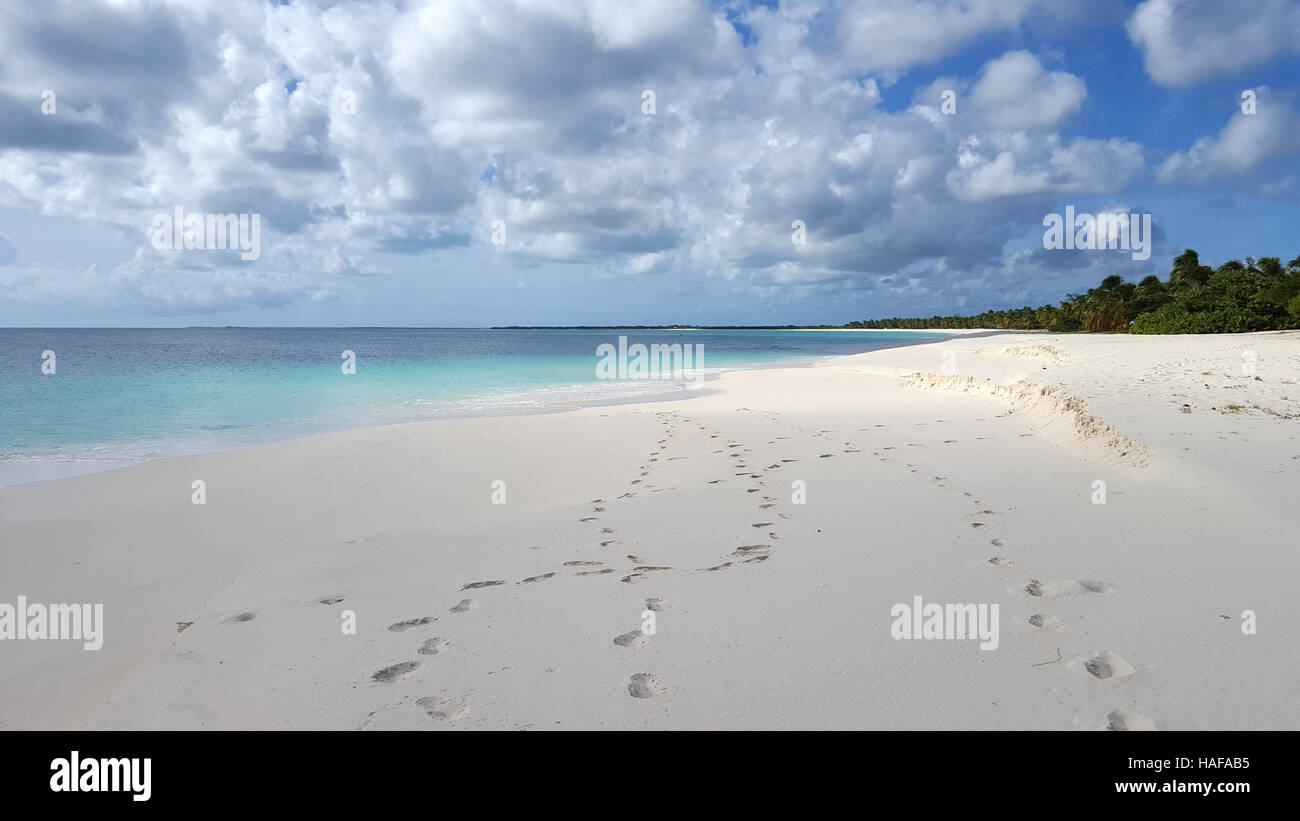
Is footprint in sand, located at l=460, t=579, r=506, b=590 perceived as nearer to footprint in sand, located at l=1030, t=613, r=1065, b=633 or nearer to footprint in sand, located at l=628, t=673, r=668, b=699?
footprint in sand, located at l=628, t=673, r=668, b=699

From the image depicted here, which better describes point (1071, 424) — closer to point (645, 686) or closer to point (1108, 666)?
point (1108, 666)

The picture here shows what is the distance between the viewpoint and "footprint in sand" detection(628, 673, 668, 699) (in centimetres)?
295

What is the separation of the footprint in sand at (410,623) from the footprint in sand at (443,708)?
2.99 feet

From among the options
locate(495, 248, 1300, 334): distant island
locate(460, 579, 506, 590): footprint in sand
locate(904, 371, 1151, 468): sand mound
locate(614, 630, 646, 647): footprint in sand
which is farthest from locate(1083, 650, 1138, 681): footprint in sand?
locate(495, 248, 1300, 334): distant island

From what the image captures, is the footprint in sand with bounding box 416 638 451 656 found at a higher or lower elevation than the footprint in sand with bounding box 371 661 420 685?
higher

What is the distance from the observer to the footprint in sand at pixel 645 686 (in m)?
2.95

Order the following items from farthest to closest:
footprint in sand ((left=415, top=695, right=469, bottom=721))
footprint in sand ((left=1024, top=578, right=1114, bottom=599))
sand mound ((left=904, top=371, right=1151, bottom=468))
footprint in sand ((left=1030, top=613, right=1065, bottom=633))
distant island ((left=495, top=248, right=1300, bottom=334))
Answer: distant island ((left=495, top=248, right=1300, bottom=334)) → sand mound ((left=904, top=371, right=1151, bottom=468)) → footprint in sand ((left=1024, top=578, right=1114, bottom=599)) → footprint in sand ((left=1030, top=613, right=1065, bottom=633)) → footprint in sand ((left=415, top=695, right=469, bottom=721))

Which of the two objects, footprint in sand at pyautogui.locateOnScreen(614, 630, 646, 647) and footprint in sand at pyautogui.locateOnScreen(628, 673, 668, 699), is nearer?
footprint in sand at pyautogui.locateOnScreen(628, 673, 668, 699)

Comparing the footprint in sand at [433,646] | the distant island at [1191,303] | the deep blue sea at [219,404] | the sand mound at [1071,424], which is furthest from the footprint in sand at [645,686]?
the distant island at [1191,303]

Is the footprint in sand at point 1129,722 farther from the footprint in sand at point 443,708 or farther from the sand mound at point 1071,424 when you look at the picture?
the sand mound at point 1071,424

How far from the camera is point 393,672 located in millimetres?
3289

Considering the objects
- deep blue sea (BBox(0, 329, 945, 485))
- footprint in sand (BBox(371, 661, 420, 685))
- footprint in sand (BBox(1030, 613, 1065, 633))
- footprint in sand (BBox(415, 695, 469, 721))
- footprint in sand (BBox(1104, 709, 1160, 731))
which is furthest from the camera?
deep blue sea (BBox(0, 329, 945, 485))

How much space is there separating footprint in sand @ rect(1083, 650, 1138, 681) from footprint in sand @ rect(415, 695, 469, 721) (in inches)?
109

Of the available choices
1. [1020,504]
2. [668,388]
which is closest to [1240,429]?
[1020,504]
